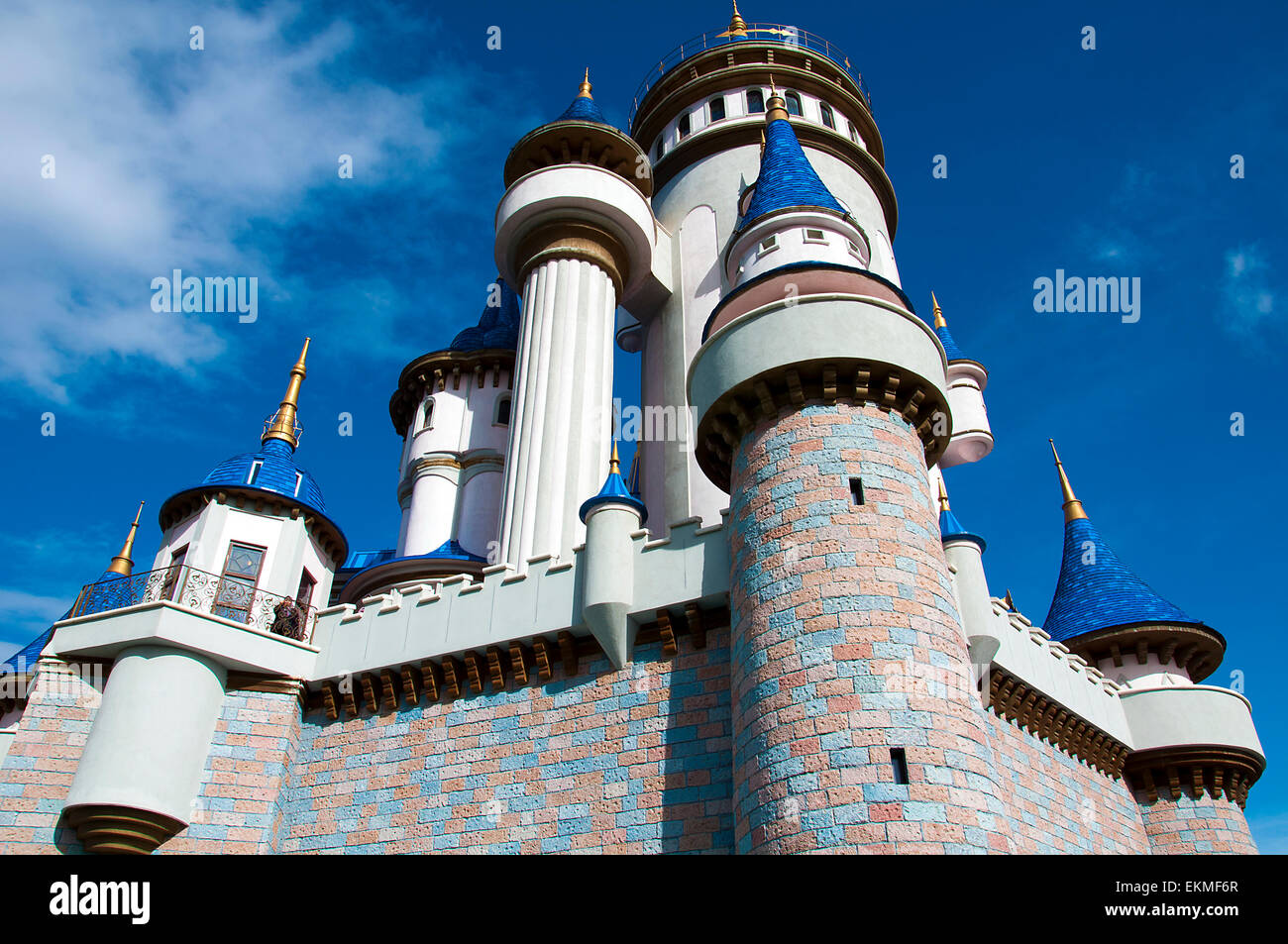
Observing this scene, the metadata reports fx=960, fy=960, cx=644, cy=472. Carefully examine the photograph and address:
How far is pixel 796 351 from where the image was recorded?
1220cm

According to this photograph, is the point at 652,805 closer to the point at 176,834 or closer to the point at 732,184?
the point at 176,834

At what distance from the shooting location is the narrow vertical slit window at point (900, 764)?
9.29 metres

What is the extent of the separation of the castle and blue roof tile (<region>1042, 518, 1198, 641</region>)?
0.23 feet

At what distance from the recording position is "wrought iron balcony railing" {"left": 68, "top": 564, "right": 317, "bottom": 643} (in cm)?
1516

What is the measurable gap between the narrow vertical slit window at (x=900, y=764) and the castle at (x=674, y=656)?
0.04 m

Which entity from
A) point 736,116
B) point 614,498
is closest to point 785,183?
point 614,498

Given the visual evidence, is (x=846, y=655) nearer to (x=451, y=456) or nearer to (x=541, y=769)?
(x=541, y=769)

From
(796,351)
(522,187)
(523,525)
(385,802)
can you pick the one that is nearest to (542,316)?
(522,187)

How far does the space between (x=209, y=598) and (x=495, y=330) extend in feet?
40.4

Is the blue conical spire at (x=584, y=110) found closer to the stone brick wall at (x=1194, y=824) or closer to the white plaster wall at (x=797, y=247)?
the white plaster wall at (x=797, y=247)

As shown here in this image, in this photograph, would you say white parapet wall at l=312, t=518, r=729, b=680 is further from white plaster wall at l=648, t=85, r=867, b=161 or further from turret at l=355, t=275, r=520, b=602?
white plaster wall at l=648, t=85, r=867, b=161

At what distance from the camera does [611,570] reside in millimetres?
13258

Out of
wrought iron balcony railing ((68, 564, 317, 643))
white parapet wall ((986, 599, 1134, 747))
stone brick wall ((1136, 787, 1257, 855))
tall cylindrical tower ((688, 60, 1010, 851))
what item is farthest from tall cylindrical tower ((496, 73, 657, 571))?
stone brick wall ((1136, 787, 1257, 855))
